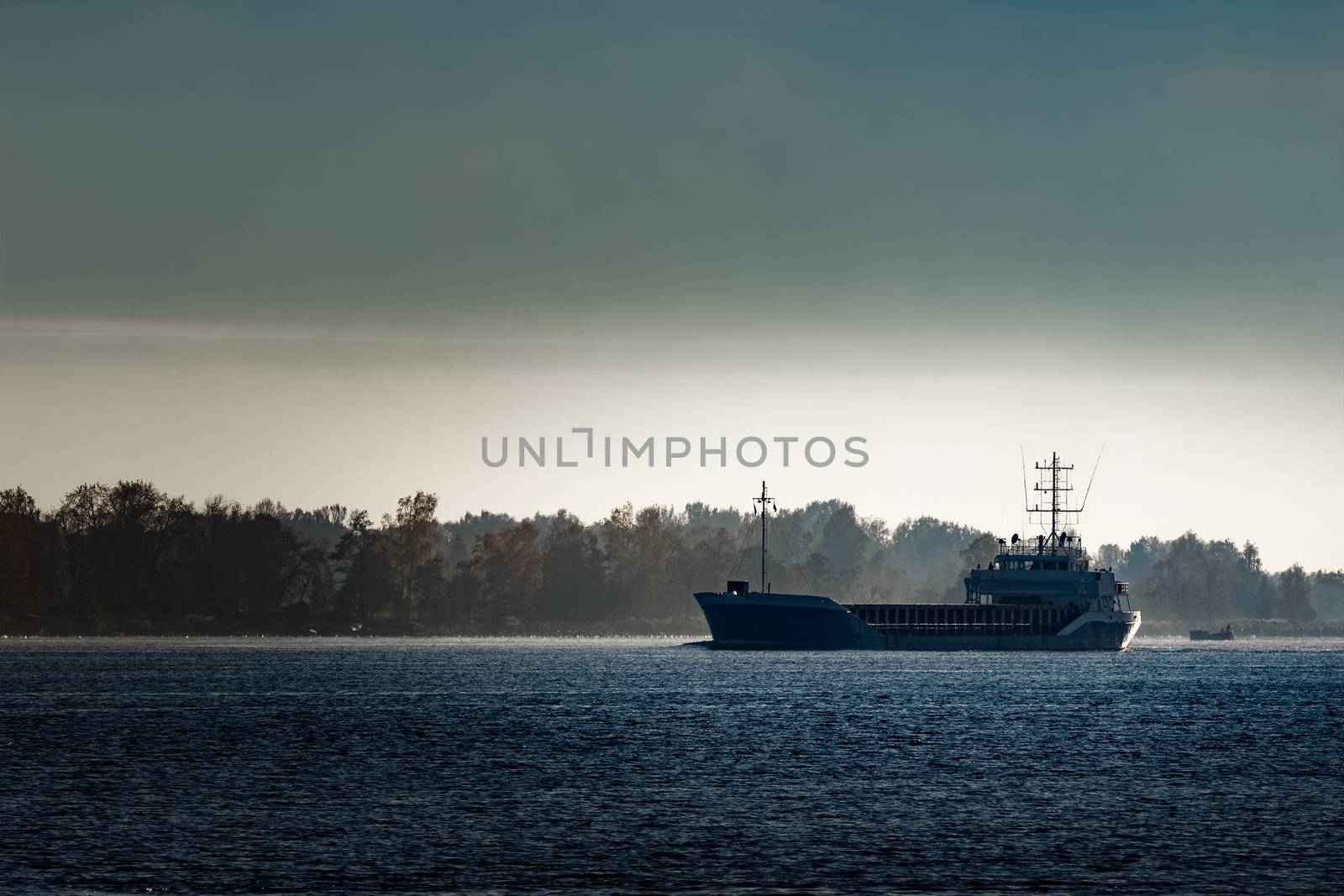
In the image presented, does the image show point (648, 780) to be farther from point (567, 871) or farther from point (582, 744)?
point (567, 871)

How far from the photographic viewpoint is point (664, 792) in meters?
69.1

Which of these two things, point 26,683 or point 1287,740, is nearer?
point 1287,740

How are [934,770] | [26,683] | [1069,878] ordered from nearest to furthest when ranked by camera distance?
1. [1069,878]
2. [934,770]
3. [26,683]

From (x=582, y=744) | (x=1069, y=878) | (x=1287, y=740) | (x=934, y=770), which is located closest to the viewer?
(x=1069, y=878)

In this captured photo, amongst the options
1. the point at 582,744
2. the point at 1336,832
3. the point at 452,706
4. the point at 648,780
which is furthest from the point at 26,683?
the point at 1336,832

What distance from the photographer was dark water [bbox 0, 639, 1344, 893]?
49.7m

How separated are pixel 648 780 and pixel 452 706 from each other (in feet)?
160

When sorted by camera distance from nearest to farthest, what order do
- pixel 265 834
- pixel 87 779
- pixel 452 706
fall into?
pixel 265 834
pixel 87 779
pixel 452 706

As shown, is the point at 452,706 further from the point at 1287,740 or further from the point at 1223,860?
the point at 1223,860

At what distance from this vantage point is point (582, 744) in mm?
89188

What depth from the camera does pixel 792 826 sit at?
59250 mm

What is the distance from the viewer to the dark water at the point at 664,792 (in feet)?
163

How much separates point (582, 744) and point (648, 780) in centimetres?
1680

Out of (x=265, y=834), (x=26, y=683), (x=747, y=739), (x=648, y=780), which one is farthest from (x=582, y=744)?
(x=26, y=683)
